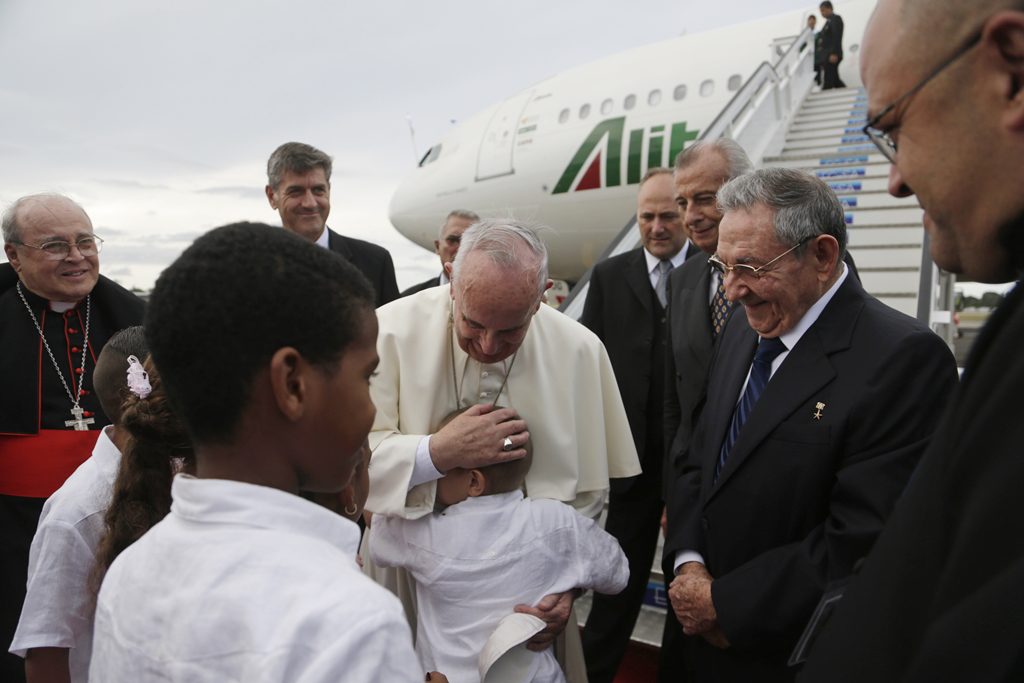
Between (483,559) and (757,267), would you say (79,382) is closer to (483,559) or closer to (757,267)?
(483,559)


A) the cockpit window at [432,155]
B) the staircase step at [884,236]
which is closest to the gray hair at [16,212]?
the staircase step at [884,236]

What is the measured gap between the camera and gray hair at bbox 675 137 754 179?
3461 mm

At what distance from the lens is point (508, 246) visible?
85.7 inches

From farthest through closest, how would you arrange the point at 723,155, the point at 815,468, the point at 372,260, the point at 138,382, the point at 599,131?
1. the point at 599,131
2. the point at 372,260
3. the point at 723,155
4. the point at 815,468
5. the point at 138,382

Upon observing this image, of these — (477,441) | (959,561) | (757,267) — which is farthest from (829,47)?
(959,561)

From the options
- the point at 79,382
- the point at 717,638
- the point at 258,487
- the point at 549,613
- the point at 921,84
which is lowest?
the point at 717,638

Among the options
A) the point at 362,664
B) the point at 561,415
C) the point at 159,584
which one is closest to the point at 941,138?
the point at 362,664

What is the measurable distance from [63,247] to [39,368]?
498 mm

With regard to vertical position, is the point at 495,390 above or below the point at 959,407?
below

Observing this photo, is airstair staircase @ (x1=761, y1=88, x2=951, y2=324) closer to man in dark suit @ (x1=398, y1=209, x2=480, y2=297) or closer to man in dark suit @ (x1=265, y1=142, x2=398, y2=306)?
man in dark suit @ (x1=398, y1=209, x2=480, y2=297)

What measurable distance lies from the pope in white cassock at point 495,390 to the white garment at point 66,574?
0.74 m

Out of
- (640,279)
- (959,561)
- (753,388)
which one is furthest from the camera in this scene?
(640,279)

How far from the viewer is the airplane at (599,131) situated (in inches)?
401

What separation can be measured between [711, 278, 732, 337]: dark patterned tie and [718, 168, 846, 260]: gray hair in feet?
3.03
